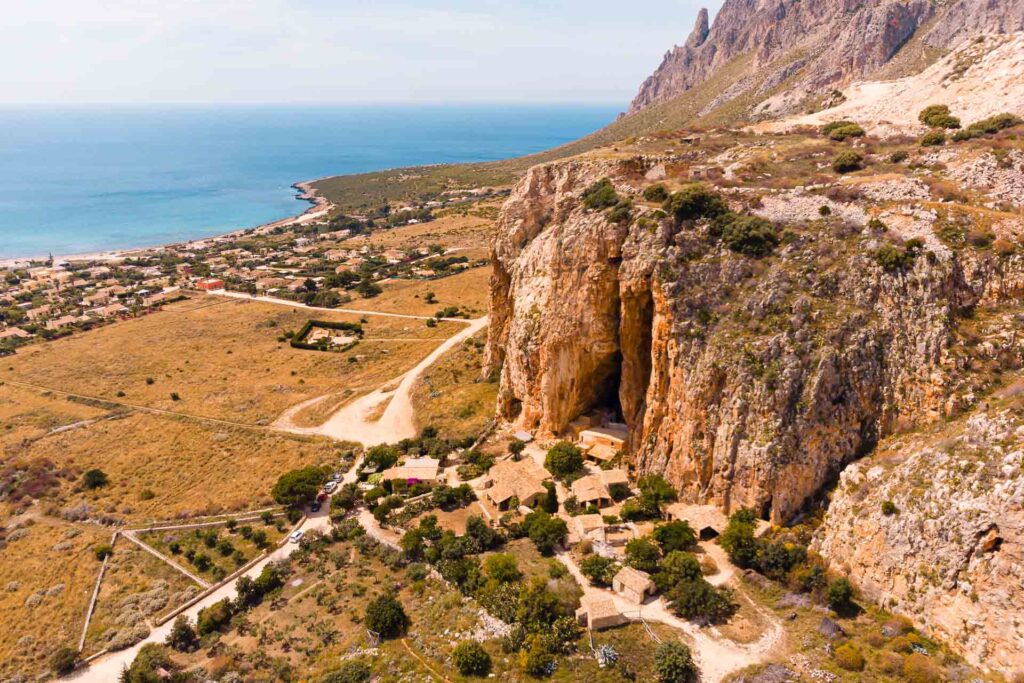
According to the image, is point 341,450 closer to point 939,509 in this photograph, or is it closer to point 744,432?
point 744,432

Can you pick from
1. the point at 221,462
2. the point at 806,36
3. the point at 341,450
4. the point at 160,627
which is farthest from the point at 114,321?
the point at 806,36

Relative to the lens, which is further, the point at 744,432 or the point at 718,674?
the point at 744,432

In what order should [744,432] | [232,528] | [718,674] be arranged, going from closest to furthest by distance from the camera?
[718,674], [744,432], [232,528]

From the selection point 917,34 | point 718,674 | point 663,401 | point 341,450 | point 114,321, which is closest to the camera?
point 718,674

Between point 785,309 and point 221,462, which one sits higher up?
point 785,309

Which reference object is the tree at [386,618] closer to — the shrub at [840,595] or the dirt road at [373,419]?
the shrub at [840,595]

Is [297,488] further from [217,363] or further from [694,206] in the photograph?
[217,363]

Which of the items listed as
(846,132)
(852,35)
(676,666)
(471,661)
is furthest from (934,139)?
(852,35)
